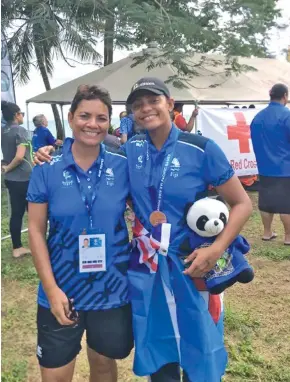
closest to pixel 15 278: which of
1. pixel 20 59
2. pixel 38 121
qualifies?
pixel 38 121

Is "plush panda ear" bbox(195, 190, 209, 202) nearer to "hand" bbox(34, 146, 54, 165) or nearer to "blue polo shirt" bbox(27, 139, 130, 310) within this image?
"blue polo shirt" bbox(27, 139, 130, 310)

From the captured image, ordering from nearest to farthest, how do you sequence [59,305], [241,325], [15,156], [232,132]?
[59,305] → [241,325] → [15,156] → [232,132]

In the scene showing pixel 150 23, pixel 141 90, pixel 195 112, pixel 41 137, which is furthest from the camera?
pixel 41 137

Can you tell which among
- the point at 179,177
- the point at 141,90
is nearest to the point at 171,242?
the point at 179,177

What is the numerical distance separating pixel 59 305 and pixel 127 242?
0.39 meters

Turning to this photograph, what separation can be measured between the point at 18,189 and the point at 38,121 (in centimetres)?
363

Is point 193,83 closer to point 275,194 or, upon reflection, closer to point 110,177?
point 275,194

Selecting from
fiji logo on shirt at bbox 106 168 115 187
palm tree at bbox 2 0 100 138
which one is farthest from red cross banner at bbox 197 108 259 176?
fiji logo on shirt at bbox 106 168 115 187

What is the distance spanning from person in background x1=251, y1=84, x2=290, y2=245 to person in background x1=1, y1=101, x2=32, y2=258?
2570mm

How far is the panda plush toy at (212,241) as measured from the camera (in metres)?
1.86

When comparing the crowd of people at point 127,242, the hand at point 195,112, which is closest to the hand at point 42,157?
the crowd of people at point 127,242

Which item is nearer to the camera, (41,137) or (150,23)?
(150,23)

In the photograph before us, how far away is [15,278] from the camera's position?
15.4 feet

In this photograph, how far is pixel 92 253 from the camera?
191 cm
